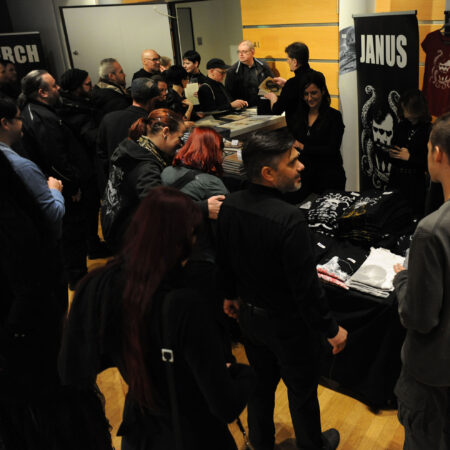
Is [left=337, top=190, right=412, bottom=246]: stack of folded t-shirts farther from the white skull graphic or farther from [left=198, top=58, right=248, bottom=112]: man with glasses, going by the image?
[left=198, top=58, right=248, bottom=112]: man with glasses

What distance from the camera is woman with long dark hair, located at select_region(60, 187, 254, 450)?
46.8 inches

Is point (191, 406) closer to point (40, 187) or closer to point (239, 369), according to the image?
point (239, 369)

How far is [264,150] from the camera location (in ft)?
5.89

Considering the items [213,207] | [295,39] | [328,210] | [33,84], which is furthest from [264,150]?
[295,39]

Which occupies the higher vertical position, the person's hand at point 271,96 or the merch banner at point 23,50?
the merch banner at point 23,50

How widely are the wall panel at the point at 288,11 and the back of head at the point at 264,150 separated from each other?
3505 millimetres

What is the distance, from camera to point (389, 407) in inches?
99.1

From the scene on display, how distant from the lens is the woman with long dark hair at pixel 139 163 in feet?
8.69

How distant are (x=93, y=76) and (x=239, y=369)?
5.67 meters

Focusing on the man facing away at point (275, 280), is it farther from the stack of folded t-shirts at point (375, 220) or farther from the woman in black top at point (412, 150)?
the woman in black top at point (412, 150)

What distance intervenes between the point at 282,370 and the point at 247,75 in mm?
4457

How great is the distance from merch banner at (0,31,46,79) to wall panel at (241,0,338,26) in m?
2.80

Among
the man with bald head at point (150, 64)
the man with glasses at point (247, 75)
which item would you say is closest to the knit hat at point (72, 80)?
the man with bald head at point (150, 64)

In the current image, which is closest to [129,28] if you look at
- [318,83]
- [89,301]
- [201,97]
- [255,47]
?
[255,47]
